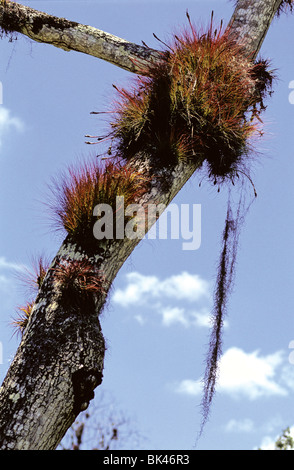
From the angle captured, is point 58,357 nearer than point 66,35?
Yes

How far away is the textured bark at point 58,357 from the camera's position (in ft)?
7.73

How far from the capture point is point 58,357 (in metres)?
2.47

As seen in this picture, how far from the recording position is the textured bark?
2.36 metres

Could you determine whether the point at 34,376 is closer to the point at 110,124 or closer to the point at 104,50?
the point at 110,124

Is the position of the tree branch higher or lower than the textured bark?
higher

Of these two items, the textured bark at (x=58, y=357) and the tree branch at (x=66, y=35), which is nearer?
the textured bark at (x=58, y=357)

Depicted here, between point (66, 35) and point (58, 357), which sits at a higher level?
point (66, 35)

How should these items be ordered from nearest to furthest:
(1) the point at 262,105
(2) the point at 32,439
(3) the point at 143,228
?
(2) the point at 32,439
(3) the point at 143,228
(1) the point at 262,105

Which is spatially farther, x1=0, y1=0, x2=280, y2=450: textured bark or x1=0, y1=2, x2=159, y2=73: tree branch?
x1=0, y1=2, x2=159, y2=73: tree branch

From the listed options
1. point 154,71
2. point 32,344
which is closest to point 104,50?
point 154,71

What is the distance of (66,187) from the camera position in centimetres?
291

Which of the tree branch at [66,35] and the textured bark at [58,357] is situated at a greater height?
the tree branch at [66,35]
